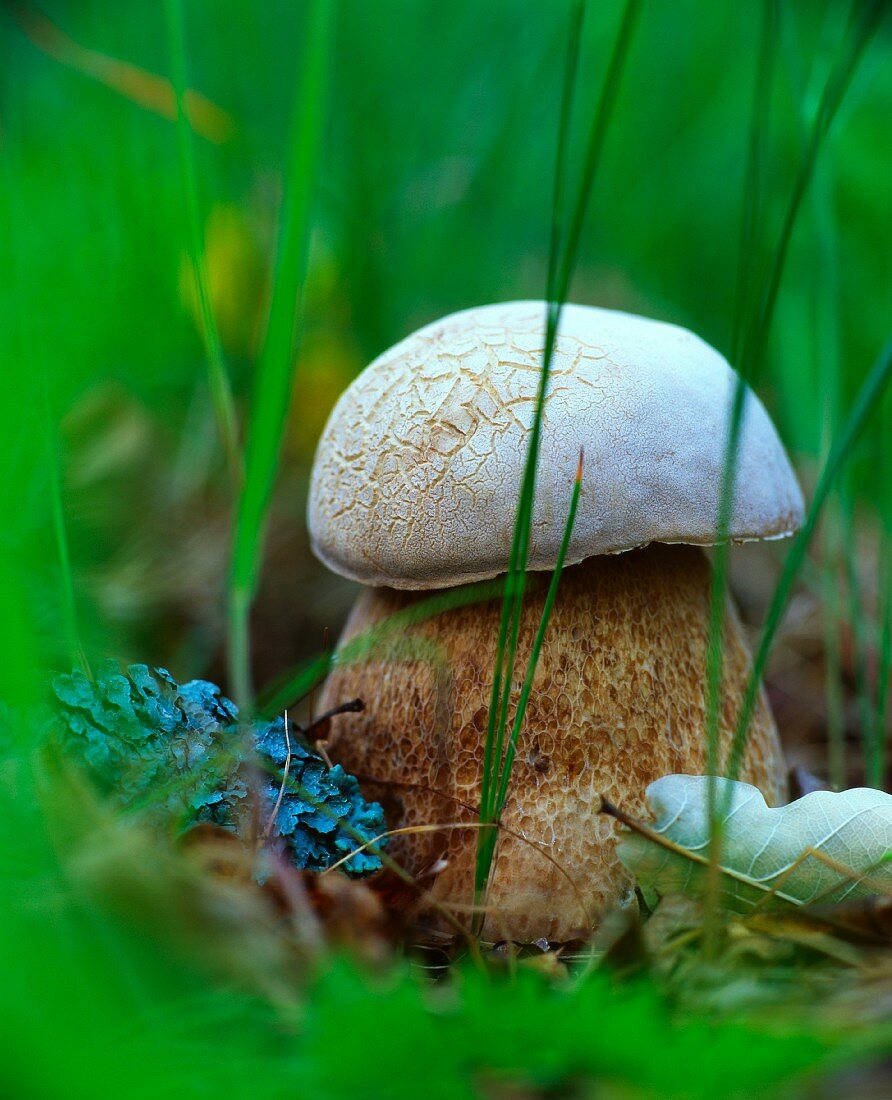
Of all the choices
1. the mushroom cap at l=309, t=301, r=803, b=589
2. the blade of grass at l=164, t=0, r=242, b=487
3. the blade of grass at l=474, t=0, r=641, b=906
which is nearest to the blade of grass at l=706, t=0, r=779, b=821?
the blade of grass at l=474, t=0, r=641, b=906

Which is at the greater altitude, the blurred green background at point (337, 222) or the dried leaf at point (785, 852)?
the blurred green background at point (337, 222)

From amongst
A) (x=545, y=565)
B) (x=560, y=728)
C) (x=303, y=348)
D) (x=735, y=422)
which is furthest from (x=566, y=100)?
(x=303, y=348)

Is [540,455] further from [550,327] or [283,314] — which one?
[283,314]

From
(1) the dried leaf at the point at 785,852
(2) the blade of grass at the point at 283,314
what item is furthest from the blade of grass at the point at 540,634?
(2) the blade of grass at the point at 283,314

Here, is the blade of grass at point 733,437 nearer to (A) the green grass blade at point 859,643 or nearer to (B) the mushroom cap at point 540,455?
(B) the mushroom cap at point 540,455

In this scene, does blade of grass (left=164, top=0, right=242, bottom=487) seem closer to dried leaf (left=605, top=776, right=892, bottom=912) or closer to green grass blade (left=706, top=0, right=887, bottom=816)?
green grass blade (left=706, top=0, right=887, bottom=816)

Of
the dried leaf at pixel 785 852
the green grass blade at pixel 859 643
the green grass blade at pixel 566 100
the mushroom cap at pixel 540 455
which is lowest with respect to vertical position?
the dried leaf at pixel 785 852
